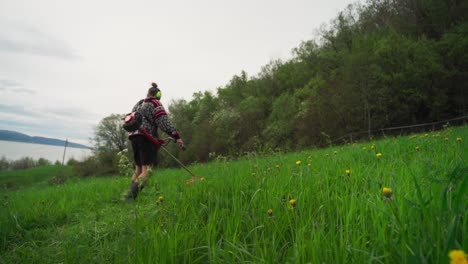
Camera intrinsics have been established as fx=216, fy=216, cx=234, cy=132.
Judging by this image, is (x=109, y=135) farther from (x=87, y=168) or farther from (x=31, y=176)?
(x=31, y=176)

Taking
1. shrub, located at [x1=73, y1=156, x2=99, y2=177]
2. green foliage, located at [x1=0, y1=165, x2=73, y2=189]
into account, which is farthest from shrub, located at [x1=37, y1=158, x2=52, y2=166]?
shrub, located at [x1=73, y1=156, x2=99, y2=177]

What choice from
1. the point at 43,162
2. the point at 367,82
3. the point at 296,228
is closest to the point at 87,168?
the point at 43,162

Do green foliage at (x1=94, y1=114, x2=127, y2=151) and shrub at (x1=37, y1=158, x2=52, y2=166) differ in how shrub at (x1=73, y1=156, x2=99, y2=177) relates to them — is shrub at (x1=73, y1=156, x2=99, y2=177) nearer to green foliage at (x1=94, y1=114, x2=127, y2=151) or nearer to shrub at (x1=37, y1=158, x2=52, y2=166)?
green foliage at (x1=94, y1=114, x2=127, y2=151)

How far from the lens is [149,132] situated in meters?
4.70

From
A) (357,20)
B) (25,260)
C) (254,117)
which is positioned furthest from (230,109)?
(25,260)

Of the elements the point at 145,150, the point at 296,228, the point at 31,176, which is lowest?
the point at 31,176

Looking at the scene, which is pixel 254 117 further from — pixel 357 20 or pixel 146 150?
pixel 146 150

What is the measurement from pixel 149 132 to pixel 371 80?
24524 millimetres

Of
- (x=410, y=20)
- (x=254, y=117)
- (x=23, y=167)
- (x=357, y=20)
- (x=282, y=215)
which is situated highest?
(x=357, y=20)

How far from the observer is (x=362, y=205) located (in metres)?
1.36

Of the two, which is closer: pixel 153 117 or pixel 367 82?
pixel 153 117

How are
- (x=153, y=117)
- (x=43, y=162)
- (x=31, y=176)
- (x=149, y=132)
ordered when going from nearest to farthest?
(x=149, y=132) → (x=153, y=117) → (x=31, y=176) → (x=43, y=162)

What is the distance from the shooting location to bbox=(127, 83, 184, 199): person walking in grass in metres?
4.55

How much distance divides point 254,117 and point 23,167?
54.6 metres
